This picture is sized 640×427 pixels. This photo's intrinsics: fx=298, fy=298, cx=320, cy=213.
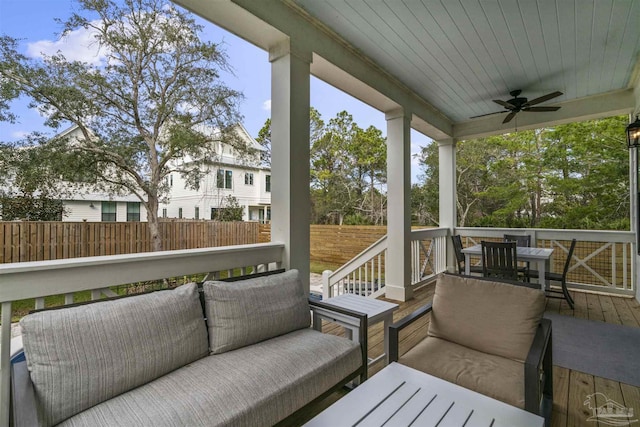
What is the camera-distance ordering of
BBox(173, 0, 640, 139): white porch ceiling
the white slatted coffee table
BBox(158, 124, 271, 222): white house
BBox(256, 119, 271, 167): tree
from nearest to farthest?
the white slatted coffee table, BBox(158, 124, 271, 222): white house, BBox(173, 0, 640, 139): white porch ceiling, BBox(256, 119, 271, 167): tree

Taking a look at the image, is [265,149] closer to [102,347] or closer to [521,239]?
[102,347]

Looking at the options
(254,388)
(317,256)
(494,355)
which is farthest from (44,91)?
(317,256)

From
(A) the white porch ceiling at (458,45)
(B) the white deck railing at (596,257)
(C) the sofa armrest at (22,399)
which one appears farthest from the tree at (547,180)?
(C) the sofa armrest at (22,399)

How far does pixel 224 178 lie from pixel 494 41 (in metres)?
3.05

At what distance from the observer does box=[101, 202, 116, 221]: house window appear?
199 cm

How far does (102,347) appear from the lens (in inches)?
52.9

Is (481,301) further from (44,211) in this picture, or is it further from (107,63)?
(107,63)

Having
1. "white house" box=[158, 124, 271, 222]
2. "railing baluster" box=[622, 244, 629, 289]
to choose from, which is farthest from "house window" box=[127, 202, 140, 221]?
"railing baluster" box=[622, 244, 629, 289]

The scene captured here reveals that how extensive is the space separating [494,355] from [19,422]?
7.36 feet

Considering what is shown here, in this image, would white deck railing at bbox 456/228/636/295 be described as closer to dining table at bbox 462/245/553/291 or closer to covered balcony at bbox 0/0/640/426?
covered balcony at bbox 0/0/640/426

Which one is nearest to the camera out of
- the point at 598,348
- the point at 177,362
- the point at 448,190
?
the point at 177,362

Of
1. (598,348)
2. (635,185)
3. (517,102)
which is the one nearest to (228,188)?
(598,348)

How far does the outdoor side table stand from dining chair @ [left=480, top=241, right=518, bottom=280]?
207 cm

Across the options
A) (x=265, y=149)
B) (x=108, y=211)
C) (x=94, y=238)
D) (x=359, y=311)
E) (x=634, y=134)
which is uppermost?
(x=634, y=134)
